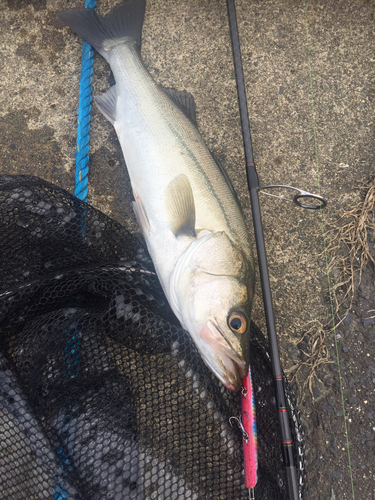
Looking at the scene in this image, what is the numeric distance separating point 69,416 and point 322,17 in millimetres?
3397

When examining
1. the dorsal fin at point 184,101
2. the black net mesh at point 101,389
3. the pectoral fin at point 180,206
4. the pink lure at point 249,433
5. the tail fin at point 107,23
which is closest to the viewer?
the pink lure at point 249,433

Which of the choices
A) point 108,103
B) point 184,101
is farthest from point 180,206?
point 108,103

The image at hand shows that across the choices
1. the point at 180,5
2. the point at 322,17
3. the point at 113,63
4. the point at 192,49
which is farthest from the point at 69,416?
the point at 322,17

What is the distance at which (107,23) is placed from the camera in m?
2.47

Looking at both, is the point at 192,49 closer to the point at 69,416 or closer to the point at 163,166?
the point at 163,166

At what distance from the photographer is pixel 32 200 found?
6.61ft

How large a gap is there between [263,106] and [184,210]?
131cm

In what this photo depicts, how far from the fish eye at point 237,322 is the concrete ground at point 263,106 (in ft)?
2.23

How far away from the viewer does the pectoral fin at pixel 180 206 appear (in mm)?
1934

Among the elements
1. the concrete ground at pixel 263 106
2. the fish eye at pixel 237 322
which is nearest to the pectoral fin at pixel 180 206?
the fish eye at pixel 237 322

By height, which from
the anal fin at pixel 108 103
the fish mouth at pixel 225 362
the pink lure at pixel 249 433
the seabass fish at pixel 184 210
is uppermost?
the anal fin at pixel 108 103

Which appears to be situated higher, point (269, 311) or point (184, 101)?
point (184, 101)

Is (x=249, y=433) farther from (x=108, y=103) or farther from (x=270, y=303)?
(x=108, y=103)

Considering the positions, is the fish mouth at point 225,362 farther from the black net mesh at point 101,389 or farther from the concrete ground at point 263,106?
the concrete ground at point 263,106
